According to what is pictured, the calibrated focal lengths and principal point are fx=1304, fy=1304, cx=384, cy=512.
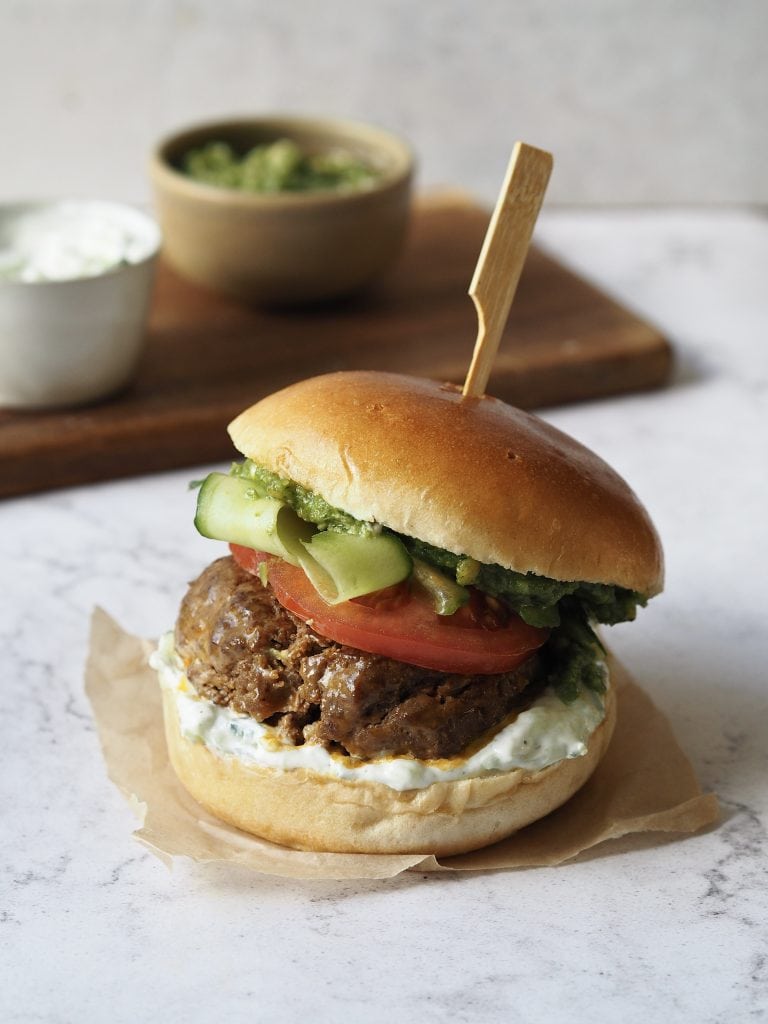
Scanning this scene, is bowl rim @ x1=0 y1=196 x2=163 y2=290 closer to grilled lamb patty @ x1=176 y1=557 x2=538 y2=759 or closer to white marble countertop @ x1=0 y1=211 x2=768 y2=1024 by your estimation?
white marble countertop @ x1=0 y1=211 x2=768 y2=1024

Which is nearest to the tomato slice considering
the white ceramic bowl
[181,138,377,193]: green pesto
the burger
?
the burger

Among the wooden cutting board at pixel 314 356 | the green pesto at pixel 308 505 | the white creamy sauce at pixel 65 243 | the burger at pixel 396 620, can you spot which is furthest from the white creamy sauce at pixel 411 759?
the white creamy sauce at pixel 65 243

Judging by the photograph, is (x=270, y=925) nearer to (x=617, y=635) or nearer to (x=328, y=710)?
(x=328, y=710)

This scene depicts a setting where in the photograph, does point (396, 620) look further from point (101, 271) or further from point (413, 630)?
point (101, 271)

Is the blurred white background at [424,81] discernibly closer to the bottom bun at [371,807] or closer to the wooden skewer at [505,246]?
the wooden skewer at [505,246]

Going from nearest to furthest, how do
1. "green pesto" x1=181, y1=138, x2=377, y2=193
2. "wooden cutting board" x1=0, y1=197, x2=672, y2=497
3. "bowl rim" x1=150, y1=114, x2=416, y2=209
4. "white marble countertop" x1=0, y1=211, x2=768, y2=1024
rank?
"white marble countertop" x1=0, y1=211, x2=768, y2=1024, "wooden cutting board" x1=0, y1=197, x2=672, y2=497, "bowl rim" x1=150, y1=114, x2=416, y2=209, "green pesto" x1=181, y1=138, x2=377, y2=193

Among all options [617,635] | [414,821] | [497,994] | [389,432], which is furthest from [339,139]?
[497,994]

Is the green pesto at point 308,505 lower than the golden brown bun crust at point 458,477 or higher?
lower

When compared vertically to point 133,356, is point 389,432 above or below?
above
